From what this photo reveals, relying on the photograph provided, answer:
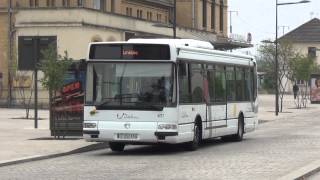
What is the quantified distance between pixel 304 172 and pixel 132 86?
6224 millimetres

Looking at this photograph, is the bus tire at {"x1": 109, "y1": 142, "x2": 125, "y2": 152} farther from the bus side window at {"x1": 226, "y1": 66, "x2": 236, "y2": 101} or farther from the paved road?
the bus side window at {"x1": 226, "y1": 66, "x2": 236, "y2": 101}

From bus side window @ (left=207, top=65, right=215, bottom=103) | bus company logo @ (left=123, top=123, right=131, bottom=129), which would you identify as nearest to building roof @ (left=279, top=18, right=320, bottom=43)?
bus side window @ (left=207, top=65, right=215, bottom=103)

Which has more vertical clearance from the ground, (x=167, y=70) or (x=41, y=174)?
(x=167, y=70)

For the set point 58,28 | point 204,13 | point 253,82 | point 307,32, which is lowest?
point 253,82

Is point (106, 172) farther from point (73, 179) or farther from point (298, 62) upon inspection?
point (298, 62)

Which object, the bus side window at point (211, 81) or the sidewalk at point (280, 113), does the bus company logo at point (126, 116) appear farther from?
the sidewalk at point (280, 113)

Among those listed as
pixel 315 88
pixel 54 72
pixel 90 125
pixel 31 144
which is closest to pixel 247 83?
pixel 54 72

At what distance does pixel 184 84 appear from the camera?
20.9 m

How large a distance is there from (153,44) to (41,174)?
5735 mm

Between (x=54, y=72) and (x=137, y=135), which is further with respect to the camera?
(x=54, y=72)

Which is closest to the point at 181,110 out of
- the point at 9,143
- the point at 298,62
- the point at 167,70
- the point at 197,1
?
the point at 167,70

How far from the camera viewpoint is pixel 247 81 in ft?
89.2

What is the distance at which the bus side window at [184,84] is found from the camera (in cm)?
2058

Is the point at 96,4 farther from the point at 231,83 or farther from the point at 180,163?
the point at 180,163
